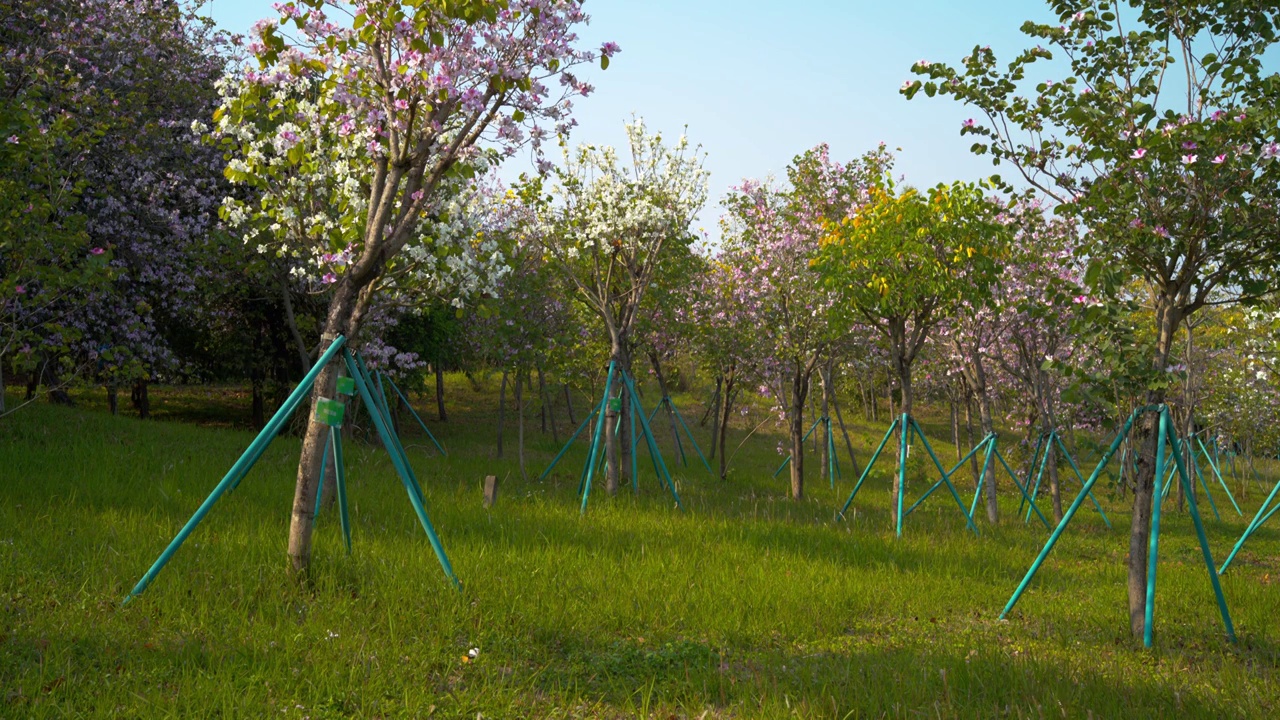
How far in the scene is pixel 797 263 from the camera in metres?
17.3

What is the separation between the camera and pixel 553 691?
17.7ft

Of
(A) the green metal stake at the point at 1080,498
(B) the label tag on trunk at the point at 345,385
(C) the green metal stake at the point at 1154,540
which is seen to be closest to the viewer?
(B) the label tag on trunk at the point at 345,385

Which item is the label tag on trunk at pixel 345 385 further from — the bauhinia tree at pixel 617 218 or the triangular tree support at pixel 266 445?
the bauhinia tree at pixel 617 218

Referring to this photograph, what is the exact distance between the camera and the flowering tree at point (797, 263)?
1712 cm

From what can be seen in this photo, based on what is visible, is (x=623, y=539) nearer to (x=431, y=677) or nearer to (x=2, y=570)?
(x=431, y=677)

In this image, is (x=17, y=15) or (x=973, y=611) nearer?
(x=973, y=611)

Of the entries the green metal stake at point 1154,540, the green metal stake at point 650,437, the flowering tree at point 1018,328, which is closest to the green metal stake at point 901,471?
the flowering tree at point 1018,328

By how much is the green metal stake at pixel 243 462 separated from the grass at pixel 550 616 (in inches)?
7.1

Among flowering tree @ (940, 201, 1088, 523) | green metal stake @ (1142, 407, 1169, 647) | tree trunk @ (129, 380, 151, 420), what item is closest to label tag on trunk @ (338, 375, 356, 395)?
green metal stake @ (1142, 407, 1169, 647)

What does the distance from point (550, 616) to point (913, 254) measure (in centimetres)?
784

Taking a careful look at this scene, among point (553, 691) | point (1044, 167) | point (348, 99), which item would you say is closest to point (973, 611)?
point (1044, 167)

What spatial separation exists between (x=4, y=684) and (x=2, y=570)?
1879 mm

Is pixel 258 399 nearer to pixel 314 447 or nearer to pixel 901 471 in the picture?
pixel 901 471

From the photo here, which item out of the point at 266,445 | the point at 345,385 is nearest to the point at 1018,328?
the point at 345,385
